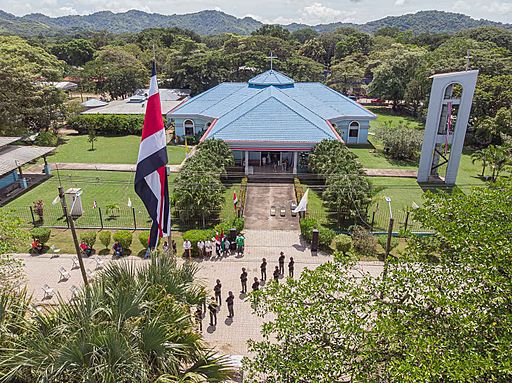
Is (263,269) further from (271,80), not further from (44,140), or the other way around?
(271,80)

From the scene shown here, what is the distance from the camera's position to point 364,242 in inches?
764

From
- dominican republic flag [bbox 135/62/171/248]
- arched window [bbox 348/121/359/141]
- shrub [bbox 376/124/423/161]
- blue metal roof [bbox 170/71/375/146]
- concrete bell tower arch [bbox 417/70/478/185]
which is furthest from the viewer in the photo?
arched window [bbox 348/121/359/141]

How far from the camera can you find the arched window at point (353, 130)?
38.7 metres

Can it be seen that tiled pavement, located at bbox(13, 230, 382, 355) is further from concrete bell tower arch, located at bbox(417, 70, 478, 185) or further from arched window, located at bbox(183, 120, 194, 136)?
arched window, located at bbox(183, 120, 194, 136)

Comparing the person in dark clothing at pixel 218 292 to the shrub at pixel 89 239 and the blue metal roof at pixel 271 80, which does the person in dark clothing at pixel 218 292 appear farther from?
the blue metal roof at pixel 271 80

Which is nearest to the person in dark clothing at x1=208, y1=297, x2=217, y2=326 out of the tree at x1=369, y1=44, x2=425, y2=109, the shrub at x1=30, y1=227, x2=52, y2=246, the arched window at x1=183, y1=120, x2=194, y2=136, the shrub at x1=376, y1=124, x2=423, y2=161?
the shrub at x1=30, y1=227, x2=52, y2=246

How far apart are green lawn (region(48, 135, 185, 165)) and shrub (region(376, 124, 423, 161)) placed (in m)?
18.8

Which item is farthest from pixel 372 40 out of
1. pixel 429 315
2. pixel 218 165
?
pixel 429 315

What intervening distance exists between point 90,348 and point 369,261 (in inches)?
595

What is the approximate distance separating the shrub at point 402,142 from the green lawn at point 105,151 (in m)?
18.8

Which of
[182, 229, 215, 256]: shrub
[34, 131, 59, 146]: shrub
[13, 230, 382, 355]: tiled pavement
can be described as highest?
[34, 131, 59, 146]: shrub

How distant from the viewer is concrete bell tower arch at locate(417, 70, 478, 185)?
87.5 ft

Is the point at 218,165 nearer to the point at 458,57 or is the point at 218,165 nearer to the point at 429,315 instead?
the point at 429,315

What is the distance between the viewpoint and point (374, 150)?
123 feet
